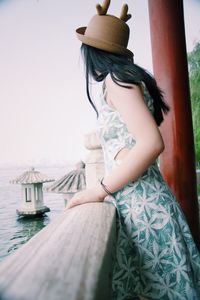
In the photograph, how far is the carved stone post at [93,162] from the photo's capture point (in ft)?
4.93

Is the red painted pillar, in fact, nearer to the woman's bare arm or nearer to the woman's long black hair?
the woman's long black hair

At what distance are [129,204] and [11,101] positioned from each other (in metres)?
23.0

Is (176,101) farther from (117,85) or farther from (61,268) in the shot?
(61,268)

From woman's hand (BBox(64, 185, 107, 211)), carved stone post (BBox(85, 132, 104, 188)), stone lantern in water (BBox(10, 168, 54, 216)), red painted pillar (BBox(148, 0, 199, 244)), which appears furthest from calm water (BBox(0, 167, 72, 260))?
woman's hand (BBox(64, 185, 107, 211))

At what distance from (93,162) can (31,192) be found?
9.34 metres

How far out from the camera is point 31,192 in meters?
10.4

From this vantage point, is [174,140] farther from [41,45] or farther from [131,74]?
[41,45]

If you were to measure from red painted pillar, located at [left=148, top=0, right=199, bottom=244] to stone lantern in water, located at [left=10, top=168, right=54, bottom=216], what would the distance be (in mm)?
8454

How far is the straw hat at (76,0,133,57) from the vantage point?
78 centimetres

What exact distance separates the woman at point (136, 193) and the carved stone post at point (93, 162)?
702 millimetres

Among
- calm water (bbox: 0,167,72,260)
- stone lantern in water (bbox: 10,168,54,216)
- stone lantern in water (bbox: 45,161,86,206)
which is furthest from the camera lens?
stone lantern in water (bbox: 10,168,54,216)

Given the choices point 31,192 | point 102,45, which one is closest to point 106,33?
point 102,45

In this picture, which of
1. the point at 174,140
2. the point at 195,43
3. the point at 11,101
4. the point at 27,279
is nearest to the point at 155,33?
the point at 174,140

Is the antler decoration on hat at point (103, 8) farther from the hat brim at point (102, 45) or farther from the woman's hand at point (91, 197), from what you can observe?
the woman's hand at point (91, 197)
